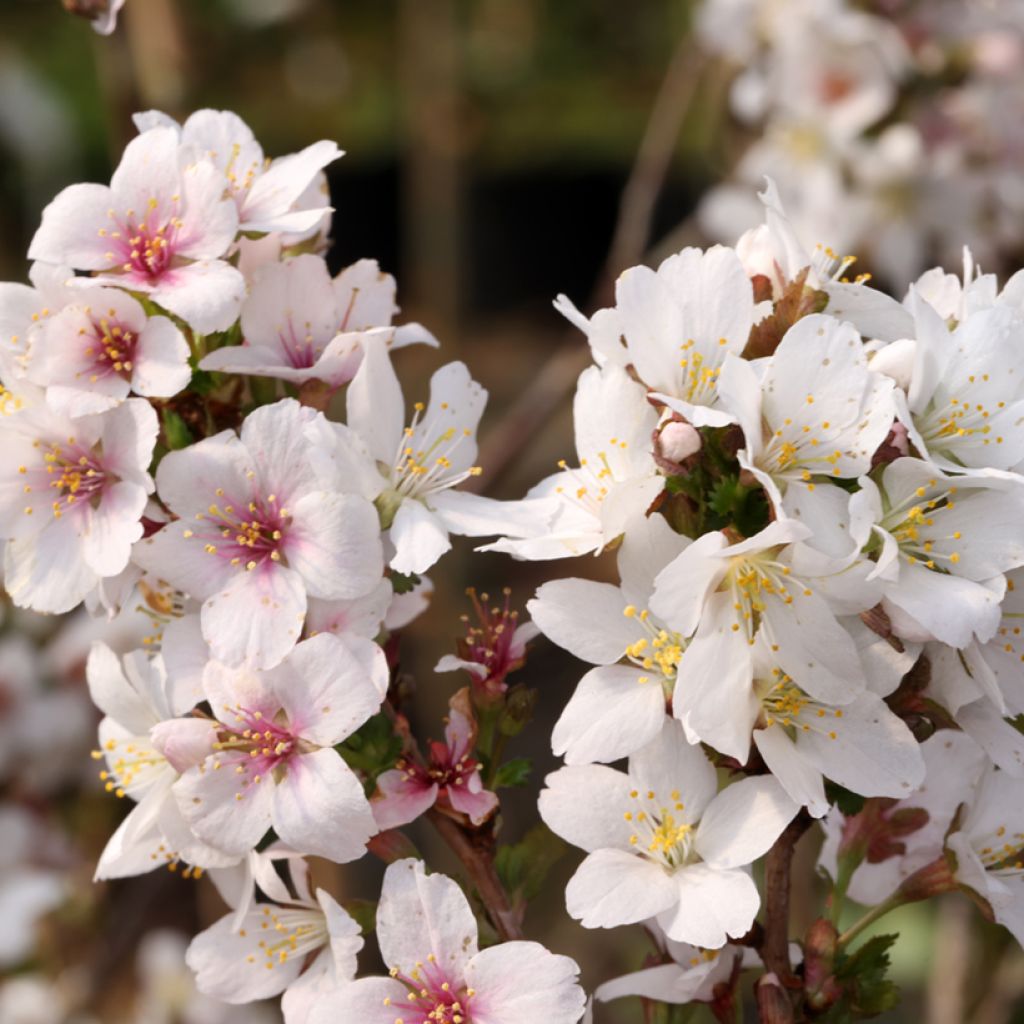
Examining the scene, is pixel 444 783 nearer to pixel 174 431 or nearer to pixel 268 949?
pixel 268 949

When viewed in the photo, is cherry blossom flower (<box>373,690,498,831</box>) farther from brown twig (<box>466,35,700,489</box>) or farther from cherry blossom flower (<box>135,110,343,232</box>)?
brown twig (<box>466,35,700,489</box>)

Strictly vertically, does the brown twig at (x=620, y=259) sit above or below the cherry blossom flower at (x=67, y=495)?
below

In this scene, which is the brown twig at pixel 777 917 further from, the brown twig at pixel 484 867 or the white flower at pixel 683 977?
the brown twig at pixel 484 867

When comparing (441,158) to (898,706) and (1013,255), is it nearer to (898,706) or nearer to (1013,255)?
(1013,255)

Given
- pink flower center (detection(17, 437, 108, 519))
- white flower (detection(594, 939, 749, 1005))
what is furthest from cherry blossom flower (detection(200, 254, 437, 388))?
white flower (detection(594, 939, 749, 1005))

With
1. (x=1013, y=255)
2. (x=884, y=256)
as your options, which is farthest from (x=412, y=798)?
(x=1013, y=255)

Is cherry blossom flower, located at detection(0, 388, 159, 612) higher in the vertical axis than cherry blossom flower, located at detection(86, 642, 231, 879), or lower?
higher

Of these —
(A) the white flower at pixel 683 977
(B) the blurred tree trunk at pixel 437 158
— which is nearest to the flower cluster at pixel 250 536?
(A) the white flower at pixel 683 977
